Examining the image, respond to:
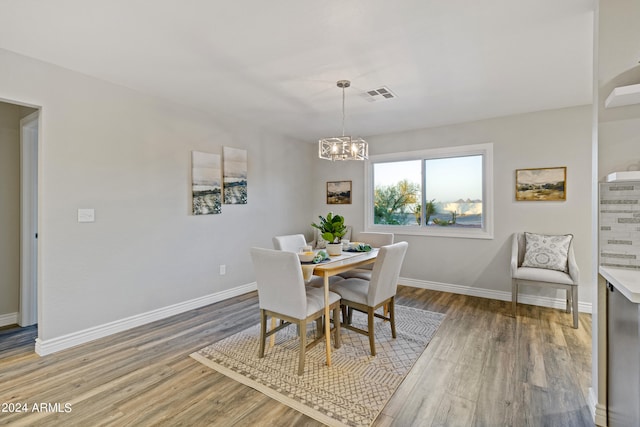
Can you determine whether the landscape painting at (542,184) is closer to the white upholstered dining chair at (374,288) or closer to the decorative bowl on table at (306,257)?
the white upholstered dining chair at (374,288)

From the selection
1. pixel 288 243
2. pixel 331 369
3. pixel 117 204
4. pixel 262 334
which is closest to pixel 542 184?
pixel 288 243

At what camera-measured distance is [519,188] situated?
394cm

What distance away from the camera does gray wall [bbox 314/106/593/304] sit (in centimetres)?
362

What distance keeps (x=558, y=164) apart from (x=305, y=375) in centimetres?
383

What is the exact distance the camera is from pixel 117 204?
9.93 feet

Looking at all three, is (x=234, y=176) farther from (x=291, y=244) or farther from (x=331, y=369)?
(x=331, y=369)

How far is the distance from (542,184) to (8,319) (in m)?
6.33

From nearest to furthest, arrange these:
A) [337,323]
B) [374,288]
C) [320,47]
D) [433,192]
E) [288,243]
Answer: [320,47], [374,288], [337,323], [288,243], [433,192]

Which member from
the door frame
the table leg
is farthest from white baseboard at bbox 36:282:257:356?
the table leg

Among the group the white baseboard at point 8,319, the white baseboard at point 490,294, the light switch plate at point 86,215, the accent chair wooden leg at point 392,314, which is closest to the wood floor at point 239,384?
the white baseboard at point 8,319

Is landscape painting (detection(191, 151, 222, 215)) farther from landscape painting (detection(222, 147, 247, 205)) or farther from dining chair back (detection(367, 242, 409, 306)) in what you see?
dining chair back (detection(367, 242, 409, 306))

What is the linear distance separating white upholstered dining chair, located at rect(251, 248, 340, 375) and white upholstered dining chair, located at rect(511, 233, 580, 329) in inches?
96.4

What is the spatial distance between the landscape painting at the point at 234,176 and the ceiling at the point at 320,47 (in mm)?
783

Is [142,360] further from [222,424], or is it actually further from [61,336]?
[222,424]
